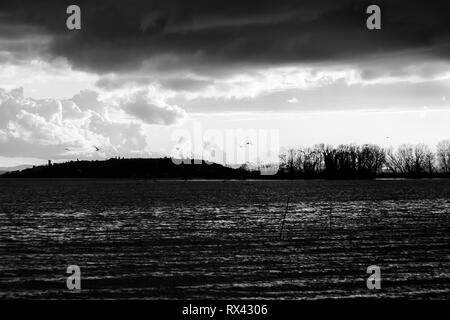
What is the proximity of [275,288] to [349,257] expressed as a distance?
1404cm

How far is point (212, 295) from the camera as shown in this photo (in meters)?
28.8

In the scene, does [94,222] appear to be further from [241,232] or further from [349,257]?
[349,257]

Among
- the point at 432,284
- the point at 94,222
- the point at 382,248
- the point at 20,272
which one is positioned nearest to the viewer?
the point at 432,284

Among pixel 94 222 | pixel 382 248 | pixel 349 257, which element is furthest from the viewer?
pixel 94 222

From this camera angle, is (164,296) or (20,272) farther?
(20,272)

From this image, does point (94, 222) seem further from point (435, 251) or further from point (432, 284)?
point (432, 284)

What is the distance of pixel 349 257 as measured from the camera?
43.1m

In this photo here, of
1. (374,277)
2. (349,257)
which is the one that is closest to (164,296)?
(374,277)

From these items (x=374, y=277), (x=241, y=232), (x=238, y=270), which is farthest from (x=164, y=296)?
(x=241, y=232)
